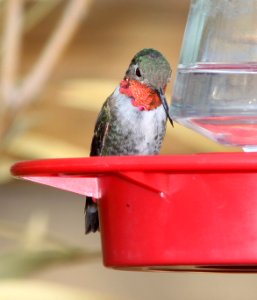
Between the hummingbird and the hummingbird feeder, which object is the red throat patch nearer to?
the hummingbird

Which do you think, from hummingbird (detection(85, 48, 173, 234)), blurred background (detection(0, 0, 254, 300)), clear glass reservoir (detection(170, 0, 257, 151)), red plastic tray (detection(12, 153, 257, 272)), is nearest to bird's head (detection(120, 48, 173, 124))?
hummingbird (detection(85, 48, 173, 234))

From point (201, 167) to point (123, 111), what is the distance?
3.19 feet

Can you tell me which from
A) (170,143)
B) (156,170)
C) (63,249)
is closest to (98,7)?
(170,143)

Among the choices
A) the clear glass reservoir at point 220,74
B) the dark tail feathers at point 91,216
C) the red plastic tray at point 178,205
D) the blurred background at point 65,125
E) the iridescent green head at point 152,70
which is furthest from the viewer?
the blurred background at point 65,125

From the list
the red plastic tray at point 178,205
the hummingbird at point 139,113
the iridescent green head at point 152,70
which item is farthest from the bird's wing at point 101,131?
the red plastic tray at point 178,205

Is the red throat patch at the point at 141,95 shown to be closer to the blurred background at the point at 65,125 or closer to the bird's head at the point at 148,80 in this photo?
the bird's head at the point at 148,80

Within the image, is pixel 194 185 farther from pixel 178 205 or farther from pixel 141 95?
pixel 141 95

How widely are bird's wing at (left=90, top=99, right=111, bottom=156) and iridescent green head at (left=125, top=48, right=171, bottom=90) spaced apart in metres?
0.13

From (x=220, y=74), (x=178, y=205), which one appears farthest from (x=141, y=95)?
→ (x=178, y=205)

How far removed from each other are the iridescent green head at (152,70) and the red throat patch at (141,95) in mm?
16

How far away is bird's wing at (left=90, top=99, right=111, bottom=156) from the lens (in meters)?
2.75

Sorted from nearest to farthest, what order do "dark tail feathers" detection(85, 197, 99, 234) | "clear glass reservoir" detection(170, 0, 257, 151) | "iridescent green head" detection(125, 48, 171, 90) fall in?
"clear glass reservoir" detection(170, 0, 257, 151) → "dark tail feathers" detection(85, 197, 99, 234) → "iridescent green head" detection(125, 48, 171, 90)

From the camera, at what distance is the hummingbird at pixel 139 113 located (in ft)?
8.83

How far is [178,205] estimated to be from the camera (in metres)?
1.93
